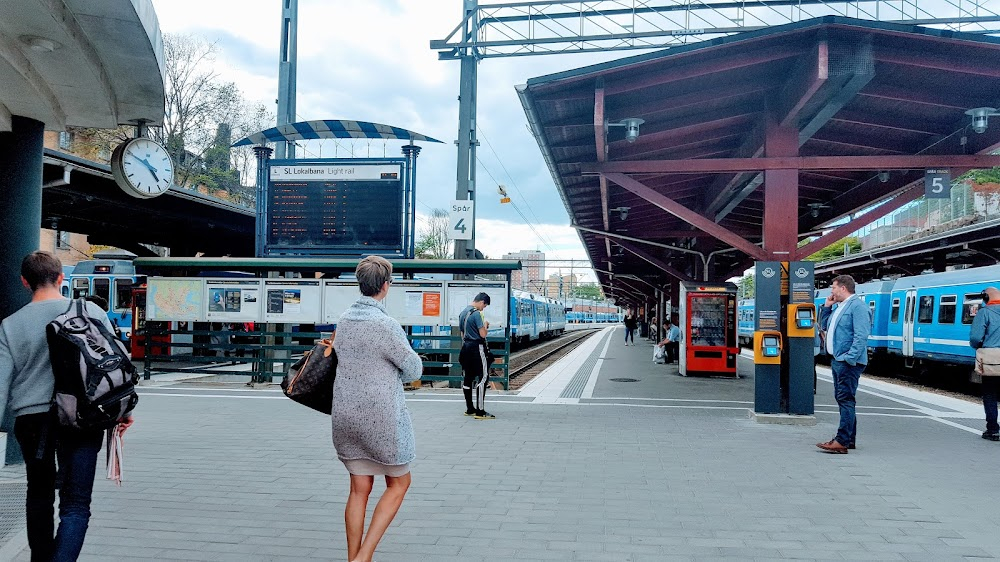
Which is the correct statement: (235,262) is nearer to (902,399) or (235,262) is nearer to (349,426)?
(349,426)

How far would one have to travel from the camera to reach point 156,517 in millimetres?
4836

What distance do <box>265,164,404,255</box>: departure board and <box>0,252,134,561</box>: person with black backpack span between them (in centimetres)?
915

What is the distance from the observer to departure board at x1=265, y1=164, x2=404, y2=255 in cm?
1275

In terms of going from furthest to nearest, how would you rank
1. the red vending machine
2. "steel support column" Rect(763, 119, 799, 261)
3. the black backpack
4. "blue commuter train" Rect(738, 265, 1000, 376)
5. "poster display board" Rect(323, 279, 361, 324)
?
the red vending machine, "blue commuter train" Rect(738, 265, 1000, 376), "poster display board" Rect(323, 279, 361, 324), "steel support column" Rect(763, 119, 799, 261), the black backpack

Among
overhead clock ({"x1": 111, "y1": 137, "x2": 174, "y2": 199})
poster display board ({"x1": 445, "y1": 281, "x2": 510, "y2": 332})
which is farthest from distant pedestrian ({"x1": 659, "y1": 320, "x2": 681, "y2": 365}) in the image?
overhead clock ({"x1": 111, "y1": 137, "x2": 174, "y2": 199})

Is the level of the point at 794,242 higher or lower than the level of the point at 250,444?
higher

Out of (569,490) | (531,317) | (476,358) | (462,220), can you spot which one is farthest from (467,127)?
(531,317)

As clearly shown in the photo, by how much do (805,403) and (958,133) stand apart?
Answer: 4.42m

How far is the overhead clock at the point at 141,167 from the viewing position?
7008 millimetres

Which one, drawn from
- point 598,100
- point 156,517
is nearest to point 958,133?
point 598,100

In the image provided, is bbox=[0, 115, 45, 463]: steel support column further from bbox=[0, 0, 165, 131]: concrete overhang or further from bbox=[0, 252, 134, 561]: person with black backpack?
bbox=[0, 252, 134, 561]: person with black backpack

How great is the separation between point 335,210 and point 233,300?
230 centimetres

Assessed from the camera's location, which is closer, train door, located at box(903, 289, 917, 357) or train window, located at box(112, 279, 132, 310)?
train door, located at box(903, 289, 917, 357)

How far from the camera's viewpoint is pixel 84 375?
11.2ft
